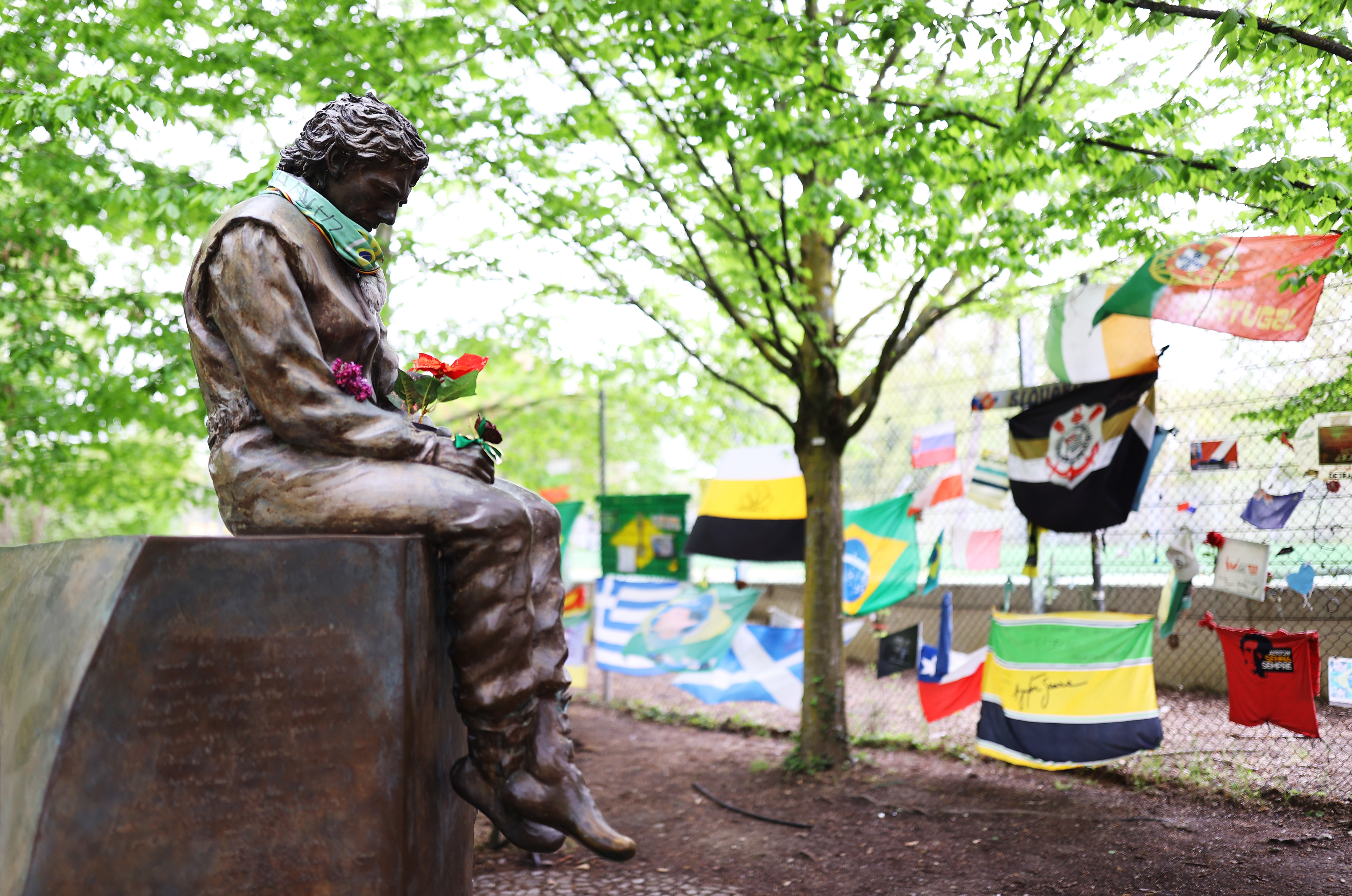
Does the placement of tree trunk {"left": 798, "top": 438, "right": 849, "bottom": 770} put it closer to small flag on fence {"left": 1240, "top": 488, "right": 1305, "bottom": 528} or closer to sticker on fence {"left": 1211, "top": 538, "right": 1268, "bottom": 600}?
sticker on fence {"left": 1211, "top": 538, "right": 1268, "bottom": 600}

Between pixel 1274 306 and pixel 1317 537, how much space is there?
1.23m

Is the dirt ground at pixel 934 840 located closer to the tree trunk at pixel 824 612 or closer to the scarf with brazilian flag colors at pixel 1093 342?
the tree trunk at pixel 824 612

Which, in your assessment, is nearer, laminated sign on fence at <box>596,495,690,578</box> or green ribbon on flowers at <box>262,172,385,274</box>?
green ribbon on flowers at <box>262,172,385,274</box>

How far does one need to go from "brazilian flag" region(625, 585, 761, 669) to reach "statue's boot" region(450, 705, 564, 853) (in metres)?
5.37

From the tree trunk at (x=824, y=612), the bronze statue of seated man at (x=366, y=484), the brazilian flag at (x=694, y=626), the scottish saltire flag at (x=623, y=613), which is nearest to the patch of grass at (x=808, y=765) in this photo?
the tree trunk at (x=824, y=612)

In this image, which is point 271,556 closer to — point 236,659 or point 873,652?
point 236,659

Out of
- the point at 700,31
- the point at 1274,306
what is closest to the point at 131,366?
the point at 700,31

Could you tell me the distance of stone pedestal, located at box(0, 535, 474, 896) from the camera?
1889 mm

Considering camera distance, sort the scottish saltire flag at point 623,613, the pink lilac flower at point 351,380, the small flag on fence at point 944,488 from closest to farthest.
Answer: the pink lilac flower at point 351,380 < the small flag on fence at point 944,488 < the scottish saltire flag at point 623,613

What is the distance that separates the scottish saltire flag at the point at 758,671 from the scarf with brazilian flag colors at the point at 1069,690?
1.59 metres

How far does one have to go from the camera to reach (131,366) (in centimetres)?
646

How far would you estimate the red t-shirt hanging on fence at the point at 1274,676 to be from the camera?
4820mm

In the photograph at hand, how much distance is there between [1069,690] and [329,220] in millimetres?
4893

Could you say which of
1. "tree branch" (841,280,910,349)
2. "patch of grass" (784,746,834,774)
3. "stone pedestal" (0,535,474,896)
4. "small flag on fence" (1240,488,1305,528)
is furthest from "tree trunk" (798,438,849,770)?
"stone pedestal" (0,535,474,896)
